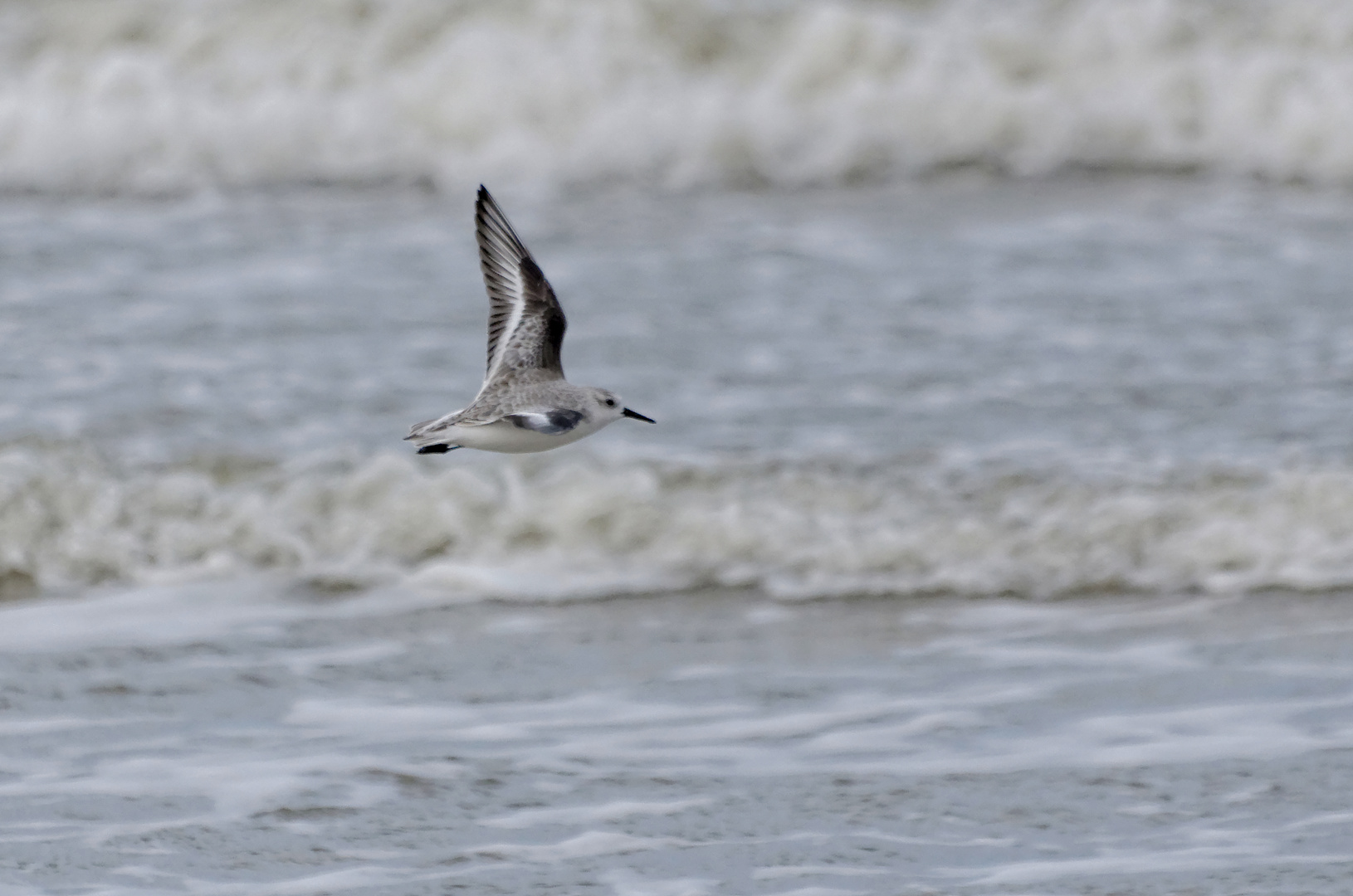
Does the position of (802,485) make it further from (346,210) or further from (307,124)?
(307,124)

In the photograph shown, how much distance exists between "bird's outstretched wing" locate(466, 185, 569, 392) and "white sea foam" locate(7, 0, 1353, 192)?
5828 mm

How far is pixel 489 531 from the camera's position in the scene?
23.9ft

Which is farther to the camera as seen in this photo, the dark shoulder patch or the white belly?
the white belly

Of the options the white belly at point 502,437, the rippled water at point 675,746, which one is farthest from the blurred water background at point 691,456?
the white belly at point 502,437

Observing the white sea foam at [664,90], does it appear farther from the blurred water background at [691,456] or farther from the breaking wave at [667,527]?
the breaking wave at [667,527]

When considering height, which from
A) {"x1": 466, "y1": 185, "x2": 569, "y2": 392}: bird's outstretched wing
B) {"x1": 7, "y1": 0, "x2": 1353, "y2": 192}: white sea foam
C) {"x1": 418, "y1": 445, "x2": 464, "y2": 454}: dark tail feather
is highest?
{"x1": 7, "y1": 0, "x2": 1353, "y2": 192}: white sea foam

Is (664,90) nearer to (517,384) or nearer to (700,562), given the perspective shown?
(700,562)

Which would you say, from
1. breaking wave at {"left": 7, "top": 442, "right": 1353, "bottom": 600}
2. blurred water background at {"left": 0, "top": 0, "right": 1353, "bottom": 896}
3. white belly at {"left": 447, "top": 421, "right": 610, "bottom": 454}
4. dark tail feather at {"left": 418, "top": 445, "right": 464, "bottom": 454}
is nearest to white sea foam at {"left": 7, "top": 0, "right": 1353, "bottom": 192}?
blurred water background at {"left": 0, "top": 0, "right": 1353, "bottom": 896}

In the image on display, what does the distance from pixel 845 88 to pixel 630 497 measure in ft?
19.2

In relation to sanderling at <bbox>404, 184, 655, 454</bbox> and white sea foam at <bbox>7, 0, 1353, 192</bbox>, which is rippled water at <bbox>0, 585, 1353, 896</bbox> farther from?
white sea foam at <bbox>7, 0, 1353, 192</bbox>

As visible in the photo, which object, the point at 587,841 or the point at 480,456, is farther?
the point at 480,456

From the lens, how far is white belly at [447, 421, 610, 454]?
17.0 feet

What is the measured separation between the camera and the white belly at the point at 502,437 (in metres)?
5.20

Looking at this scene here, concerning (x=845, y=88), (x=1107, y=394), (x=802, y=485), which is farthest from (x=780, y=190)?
(x=802, y=485)
